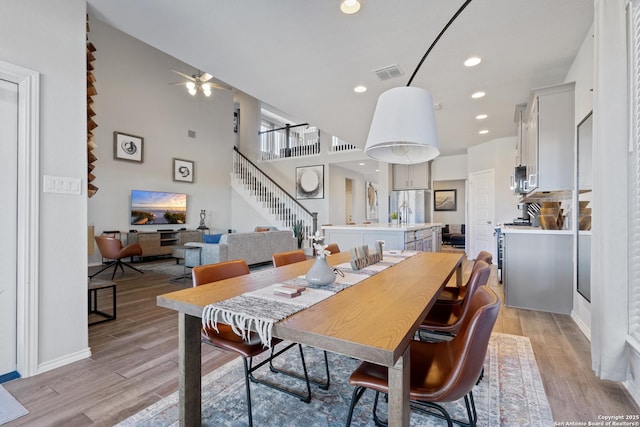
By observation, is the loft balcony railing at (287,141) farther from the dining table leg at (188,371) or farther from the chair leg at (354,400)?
the chair leg at (354,400)

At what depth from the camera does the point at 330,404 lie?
171 cm

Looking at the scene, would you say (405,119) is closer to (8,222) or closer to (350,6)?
(350,6)

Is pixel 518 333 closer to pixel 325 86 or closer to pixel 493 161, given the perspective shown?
pixel 325 86

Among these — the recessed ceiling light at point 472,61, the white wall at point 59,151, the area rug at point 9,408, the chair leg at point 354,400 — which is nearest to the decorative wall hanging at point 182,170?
the white wall at point 59,151

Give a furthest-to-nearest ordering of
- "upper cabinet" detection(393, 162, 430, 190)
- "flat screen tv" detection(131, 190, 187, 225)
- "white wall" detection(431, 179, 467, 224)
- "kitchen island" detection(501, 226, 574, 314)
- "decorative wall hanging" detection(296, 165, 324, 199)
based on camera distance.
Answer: "white wall" detection(431, 179, 467, 224) < "decorative wall hanging" detection(296, 165, 324, 199) < "upper cabinet" detection(393, 162, 430, 190) < "flat screen tv" detection(131, 190, 187, 225) < "kitchen island" detection(501, 226, 574, 314)

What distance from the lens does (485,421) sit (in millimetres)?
1570

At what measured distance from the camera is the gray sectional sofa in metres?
5.04

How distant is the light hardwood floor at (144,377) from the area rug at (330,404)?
10cm

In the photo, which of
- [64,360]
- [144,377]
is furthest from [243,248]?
[144,377]

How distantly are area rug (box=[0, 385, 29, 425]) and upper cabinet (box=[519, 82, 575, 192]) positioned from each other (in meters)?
4.47

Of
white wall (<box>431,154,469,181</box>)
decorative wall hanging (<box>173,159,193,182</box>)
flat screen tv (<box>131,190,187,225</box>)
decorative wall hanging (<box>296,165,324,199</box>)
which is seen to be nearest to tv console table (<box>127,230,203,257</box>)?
flat screen tv (<box>131,190,187,225</box>)

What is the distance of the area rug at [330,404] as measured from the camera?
1.56 metres

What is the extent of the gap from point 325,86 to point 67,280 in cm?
318

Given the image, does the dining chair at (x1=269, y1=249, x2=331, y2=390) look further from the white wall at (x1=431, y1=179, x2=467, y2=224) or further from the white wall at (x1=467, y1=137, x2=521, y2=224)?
the white wall at (x1=431, y1=179, x2=467, y2=224)
